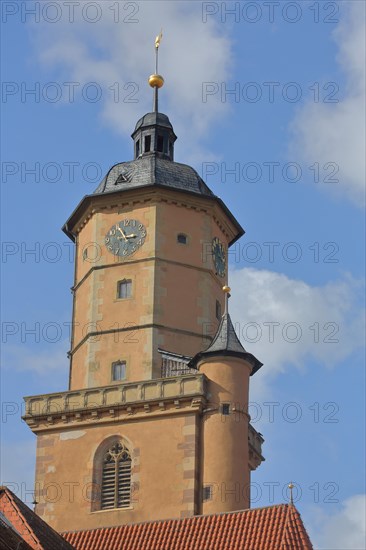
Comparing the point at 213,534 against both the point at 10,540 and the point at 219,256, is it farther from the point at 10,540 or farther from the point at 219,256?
the point at 219,256

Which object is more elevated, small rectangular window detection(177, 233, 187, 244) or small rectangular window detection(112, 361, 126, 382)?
small rectangular window detection(177, 233, 187, 244)

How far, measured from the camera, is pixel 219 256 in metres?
57.1

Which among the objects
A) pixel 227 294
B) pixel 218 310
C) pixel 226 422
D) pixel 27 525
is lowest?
pixel 27 525

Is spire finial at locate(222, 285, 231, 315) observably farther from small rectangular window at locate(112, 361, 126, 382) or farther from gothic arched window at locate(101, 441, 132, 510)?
gothic arched window at locate(101, 441, 132, 510)

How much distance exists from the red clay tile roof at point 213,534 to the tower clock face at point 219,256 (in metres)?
13.6

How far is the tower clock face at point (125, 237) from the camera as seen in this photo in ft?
182

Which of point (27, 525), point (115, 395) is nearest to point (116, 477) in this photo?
point (115, 395)

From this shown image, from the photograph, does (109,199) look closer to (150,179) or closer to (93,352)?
(150,179)

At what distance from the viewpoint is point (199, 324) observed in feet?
178

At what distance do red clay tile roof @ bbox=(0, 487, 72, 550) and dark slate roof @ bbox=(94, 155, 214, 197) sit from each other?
55.4 feet

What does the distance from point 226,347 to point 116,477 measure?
555 cm

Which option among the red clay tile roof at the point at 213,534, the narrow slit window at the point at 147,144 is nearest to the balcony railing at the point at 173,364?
the red clay tile roof at the point at 213,534

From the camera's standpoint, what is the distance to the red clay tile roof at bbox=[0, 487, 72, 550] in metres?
40.7

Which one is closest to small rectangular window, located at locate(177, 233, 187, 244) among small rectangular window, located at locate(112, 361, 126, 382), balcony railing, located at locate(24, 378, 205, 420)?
small rectangular window, located at locate(112, 361, 126, 382)
